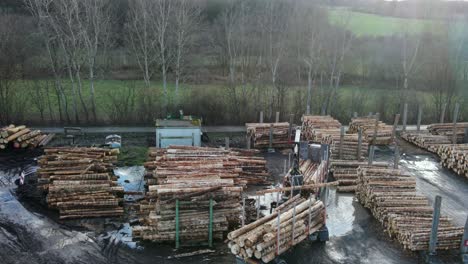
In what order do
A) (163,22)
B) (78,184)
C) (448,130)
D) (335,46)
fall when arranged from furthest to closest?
(335,46) < (448,130) < (163,22) < (78,184)

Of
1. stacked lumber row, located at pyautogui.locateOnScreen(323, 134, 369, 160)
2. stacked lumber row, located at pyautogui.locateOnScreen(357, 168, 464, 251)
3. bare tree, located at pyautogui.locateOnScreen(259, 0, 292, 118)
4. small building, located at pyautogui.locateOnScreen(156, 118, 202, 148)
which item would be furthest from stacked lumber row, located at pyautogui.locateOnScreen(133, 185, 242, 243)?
bare tree, located at pyautogui.locateOnScreen(259, 0, 292, 118)

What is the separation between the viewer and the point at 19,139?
90.7 ft

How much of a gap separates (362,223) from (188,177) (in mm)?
7460

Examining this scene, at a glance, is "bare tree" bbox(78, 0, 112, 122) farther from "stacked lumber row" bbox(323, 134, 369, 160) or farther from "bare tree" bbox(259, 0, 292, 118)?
"stacked lumber row" bbox(323, 134, 369, 160)

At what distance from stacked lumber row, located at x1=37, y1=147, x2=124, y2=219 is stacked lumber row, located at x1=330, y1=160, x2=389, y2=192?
10.6 metres

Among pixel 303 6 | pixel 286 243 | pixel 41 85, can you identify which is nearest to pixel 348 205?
pixel 286 243

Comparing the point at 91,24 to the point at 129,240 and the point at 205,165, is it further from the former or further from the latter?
the point at 129,240

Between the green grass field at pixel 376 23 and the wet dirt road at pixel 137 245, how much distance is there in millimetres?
19930

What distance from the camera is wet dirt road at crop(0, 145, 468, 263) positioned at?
16672 millimetres

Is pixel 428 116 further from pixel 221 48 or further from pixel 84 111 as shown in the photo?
pixel 84 111

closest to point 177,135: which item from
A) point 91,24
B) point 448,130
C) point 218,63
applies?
point 91,24

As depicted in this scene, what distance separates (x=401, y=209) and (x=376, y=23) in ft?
102

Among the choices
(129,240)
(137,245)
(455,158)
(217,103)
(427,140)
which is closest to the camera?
(137,245)

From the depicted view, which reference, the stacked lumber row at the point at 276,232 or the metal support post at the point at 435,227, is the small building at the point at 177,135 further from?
the metal support post at the point at 435,227
